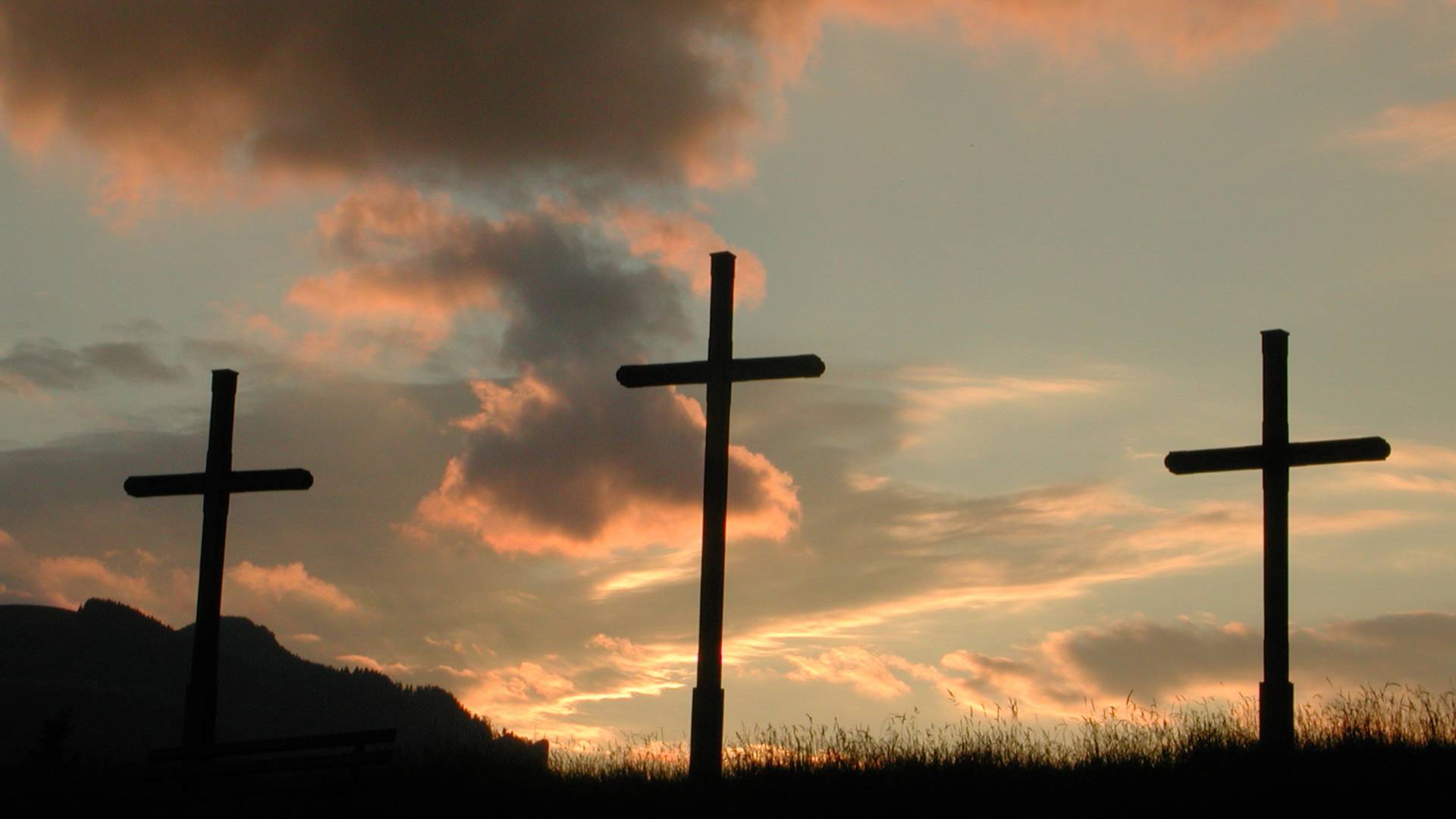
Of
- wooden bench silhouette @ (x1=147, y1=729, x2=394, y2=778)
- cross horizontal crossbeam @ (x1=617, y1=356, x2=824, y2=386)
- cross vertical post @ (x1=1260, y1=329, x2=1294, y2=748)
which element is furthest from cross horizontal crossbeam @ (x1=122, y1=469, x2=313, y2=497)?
cross vertical post @ (x1=1260, y1=329, x2=1294, y2=748)

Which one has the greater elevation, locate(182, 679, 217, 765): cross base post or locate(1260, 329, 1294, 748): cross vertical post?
locate(1260, 329, 1294, 748): cross vertical post

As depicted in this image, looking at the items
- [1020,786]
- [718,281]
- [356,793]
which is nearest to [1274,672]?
[1020,786]

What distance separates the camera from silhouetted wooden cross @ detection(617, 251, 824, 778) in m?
13.8

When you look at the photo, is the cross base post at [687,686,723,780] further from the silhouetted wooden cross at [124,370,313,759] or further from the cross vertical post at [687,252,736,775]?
the silhouetted wooden cross at [124,370,313,759]

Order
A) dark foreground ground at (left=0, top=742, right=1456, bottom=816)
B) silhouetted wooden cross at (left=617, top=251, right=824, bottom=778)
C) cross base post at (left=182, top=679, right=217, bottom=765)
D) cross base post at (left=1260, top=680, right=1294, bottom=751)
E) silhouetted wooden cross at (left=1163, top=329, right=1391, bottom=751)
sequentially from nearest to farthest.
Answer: dark foreground ground at (left=0, top=742, right=1456, bottom=816), cross base post at (left=1260, top=680, right=1294, bottom=751), silhouetted wooden cross at (left=617, top=251, right=824, bottom=778), silhouetted wooden cross at (left=1163, top=329, right=1391, bottom=751), cross base post at (left=182, top=679, right=217, bottom=765)

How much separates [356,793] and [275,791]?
0.77 metres

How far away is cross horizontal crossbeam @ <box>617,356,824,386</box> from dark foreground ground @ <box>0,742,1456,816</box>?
12.6 feet

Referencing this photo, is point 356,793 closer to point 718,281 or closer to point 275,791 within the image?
point 275,791

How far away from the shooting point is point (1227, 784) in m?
11.6

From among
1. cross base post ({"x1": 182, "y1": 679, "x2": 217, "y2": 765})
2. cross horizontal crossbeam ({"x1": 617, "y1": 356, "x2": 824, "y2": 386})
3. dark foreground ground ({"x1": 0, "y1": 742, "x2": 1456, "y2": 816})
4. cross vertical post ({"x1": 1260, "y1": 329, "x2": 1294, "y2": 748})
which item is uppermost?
cross horizontal crossbeam ({"x1": 617, "y1": 356, "x2": 824, "y2": 386})

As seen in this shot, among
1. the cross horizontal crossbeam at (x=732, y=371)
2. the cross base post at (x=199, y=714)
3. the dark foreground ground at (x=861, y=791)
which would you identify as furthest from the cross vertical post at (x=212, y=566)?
the cross horizontal crossbeam at (x=732, y=371)

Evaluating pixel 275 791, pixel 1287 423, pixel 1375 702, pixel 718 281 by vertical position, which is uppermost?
pixel 718 281

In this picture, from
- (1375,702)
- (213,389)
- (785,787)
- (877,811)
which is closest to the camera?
(877,811)

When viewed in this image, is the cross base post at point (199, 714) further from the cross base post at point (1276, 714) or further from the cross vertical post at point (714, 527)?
the cross base post at point (1276, 714)
